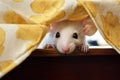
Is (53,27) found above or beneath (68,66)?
above

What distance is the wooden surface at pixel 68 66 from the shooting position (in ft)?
2.12

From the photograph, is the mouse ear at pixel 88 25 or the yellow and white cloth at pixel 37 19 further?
the mouse ear at pixel 88 25

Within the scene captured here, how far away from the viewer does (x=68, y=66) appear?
66 centimetres

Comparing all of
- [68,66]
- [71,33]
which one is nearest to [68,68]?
[68,66]

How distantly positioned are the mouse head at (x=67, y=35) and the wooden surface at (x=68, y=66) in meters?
0.02

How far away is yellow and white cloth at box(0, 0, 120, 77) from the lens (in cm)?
60

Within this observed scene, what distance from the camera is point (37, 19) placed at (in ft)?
2.15

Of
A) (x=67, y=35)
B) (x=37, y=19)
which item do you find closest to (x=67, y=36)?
(x=67, y=35)

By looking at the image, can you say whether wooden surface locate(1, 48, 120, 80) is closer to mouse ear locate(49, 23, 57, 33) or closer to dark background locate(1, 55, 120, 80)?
dark background locate(1, 55, 120, 80)

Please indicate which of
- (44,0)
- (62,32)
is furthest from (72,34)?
(44,0)

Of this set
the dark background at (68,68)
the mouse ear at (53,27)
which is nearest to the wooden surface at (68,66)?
the dark background at (68,68)

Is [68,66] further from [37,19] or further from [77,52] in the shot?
[37,19]

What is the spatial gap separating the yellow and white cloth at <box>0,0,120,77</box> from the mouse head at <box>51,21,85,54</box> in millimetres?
36

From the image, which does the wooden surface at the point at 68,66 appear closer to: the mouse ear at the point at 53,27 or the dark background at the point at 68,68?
the dark background at the point at 68,68
